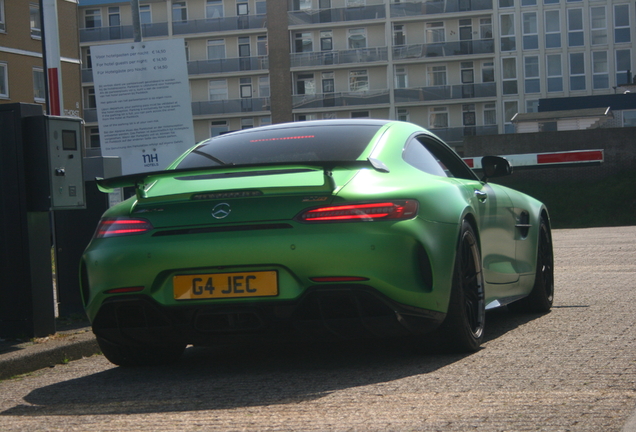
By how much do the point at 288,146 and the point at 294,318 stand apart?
1166 mm

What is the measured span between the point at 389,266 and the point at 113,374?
173 centimetres

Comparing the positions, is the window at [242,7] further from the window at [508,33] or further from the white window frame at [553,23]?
the white window frame at [553,23]

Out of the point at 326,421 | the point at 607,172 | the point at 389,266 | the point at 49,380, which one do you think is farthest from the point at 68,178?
the point at 607,172

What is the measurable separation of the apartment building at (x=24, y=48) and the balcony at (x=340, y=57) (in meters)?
21.6

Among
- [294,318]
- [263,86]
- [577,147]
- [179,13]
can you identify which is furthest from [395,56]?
[294,318]

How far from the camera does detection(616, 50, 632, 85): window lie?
60969mm

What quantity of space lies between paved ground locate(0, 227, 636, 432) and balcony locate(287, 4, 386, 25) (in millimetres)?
59913

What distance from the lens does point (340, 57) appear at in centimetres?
6438

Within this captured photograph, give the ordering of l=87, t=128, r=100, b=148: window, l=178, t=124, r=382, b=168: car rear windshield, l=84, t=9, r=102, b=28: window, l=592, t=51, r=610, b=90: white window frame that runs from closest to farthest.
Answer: l=178, t=124, r=382, b=168: car rear windshield → l=592, t=51, r=610, b=90: white window frame → l=87, t=128, r=100, b=148: window → l=84, t=9, r=102, b=28: window

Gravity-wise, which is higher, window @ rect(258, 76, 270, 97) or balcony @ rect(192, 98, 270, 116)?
window @ rect(258, 76, 270, 97)

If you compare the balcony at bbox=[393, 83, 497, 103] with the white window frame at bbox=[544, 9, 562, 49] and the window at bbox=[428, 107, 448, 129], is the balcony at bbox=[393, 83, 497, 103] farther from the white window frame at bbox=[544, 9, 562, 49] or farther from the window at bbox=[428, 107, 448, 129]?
the white window frame at bbox=[544, 9, 562, 49]

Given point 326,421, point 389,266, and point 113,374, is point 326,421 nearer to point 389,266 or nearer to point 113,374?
point 389,266

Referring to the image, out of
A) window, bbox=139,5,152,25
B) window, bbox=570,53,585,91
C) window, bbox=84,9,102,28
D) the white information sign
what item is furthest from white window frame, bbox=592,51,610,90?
the white information sign

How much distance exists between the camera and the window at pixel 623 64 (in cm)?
6097
